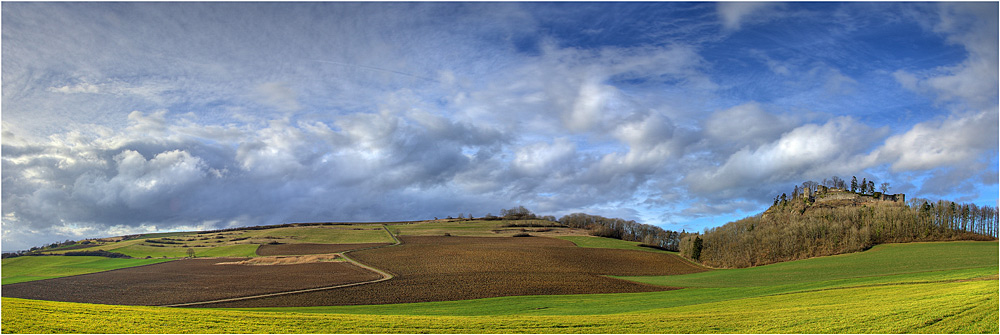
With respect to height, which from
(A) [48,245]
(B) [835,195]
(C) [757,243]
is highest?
(B) [835,195]

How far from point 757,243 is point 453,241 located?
58848 millimetres

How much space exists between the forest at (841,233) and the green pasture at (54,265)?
105453mm

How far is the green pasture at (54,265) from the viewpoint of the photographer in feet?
251

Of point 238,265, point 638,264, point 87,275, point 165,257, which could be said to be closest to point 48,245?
point 165,257

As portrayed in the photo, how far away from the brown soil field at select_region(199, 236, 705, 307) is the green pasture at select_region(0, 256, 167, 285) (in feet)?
137

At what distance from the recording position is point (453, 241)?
103188 mm

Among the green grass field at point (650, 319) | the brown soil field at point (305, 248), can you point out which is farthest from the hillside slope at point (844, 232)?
the brown soil field at point (305, 248)

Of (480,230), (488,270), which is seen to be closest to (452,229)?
(480,230)

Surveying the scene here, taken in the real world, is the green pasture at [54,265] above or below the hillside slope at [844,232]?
below

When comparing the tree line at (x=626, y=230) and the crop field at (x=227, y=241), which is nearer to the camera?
the crop field at (x=227, y=241)

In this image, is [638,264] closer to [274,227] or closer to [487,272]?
[487,272]

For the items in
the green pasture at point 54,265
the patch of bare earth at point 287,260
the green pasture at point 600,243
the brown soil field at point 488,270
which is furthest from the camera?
the green pasture at point 600,243

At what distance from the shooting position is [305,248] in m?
97.5

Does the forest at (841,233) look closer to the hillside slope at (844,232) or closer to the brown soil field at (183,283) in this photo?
the hillside slope at (844,232)
